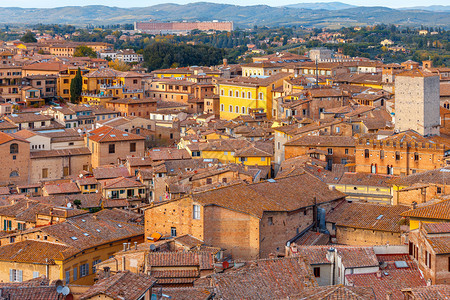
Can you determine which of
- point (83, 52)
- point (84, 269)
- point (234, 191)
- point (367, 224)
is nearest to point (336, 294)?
point (234, 191)

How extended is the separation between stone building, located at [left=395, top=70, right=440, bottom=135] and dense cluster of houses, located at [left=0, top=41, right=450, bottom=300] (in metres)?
0.07

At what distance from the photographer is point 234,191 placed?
24.0 metres

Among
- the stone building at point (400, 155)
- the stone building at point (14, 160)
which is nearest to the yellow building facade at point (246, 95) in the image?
the stone building at point (14, 160)

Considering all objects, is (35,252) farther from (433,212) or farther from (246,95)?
(246,95)

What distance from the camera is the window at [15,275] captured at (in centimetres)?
2227

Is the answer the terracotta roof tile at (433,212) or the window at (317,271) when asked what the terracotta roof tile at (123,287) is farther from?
the terracotta roof tile at (433,212)

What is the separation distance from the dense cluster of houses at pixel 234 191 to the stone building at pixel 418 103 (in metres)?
0.07

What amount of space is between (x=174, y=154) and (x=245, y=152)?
3.30m

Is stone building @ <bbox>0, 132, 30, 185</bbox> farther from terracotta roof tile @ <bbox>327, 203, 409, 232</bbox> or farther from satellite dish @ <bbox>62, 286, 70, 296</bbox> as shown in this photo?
satellite dish @ <bbox>62, 286, 70, 296</bbox>

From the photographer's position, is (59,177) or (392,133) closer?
(392,133)

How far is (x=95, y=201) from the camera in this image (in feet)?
103

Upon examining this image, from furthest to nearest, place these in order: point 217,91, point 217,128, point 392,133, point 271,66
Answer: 1. point 271,66
2. point 217,91
3. point 217,128
4. point 392,133

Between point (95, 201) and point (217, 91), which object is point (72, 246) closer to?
point (95, 201)

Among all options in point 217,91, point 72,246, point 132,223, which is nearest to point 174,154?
point 132,223
